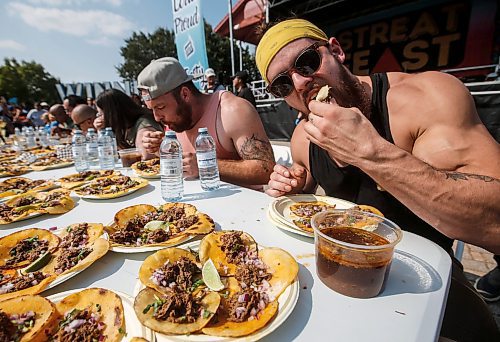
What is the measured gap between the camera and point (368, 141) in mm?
1094

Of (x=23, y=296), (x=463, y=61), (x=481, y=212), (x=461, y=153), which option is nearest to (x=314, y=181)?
(x=461, y=153)

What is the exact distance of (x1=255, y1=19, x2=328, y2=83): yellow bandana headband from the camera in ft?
5.95

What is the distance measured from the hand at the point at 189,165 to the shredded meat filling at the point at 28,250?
1.17m

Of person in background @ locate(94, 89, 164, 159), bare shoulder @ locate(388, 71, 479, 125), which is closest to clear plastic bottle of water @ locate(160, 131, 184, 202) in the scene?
bare shoulder @ locate(388, 71, 479, 125)

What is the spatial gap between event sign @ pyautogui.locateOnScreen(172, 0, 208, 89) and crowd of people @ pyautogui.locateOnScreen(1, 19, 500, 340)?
4933mm

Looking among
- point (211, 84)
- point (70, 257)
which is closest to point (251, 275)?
point (70, 257)

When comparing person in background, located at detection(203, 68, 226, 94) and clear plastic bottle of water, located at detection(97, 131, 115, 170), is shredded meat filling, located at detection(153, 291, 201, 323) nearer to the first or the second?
clear plastic bottle of water, located at detection(97, 131, 115, 170)

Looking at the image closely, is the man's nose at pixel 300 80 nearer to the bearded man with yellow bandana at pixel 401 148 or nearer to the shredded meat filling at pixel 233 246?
the bearded man with yellow bandana at pixel 401 148

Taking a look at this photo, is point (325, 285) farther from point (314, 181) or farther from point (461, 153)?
point (314, 181)

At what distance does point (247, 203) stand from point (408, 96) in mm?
1225

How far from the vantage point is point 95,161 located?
131 inches

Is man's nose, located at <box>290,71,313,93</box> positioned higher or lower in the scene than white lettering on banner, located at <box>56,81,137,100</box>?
lower

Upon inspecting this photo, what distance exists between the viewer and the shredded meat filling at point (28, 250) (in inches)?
45.8

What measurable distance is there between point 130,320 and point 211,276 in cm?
29
